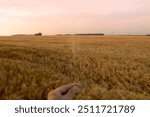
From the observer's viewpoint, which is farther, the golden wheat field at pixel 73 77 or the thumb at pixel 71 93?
the golden wheat field at pixel 73 77

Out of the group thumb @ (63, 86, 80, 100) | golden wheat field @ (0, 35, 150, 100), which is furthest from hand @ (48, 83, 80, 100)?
golden wheat field @ (0, 35, 150, 100)

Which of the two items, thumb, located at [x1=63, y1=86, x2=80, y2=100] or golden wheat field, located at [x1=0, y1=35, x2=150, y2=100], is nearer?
thumb, located at [x1=63, y1=86, x2=80, y2=100]

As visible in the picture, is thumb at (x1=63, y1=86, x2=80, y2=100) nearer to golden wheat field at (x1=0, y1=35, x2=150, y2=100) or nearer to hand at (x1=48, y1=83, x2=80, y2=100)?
hand at (x1=48, y1=83, x2=80, y2=100)

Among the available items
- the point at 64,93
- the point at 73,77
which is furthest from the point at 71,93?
the point at 73,77

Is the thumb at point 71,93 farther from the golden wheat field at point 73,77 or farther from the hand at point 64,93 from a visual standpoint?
the golden wheat field at point 73,77

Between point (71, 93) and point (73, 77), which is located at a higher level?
point (71, 93)

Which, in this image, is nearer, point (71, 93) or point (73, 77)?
point (71, 93)

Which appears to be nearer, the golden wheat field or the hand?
the hand

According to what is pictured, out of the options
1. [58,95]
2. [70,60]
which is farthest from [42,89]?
[70,60]

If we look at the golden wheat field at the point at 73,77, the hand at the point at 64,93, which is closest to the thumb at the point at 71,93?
the hand at the point at 64,93

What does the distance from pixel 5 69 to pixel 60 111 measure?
15.8ft

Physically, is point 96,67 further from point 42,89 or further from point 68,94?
point 68,94

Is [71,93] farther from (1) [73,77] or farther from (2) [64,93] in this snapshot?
(1) [73,77]

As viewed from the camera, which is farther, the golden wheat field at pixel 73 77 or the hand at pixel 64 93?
the golden wheat field at pixel 73 77
